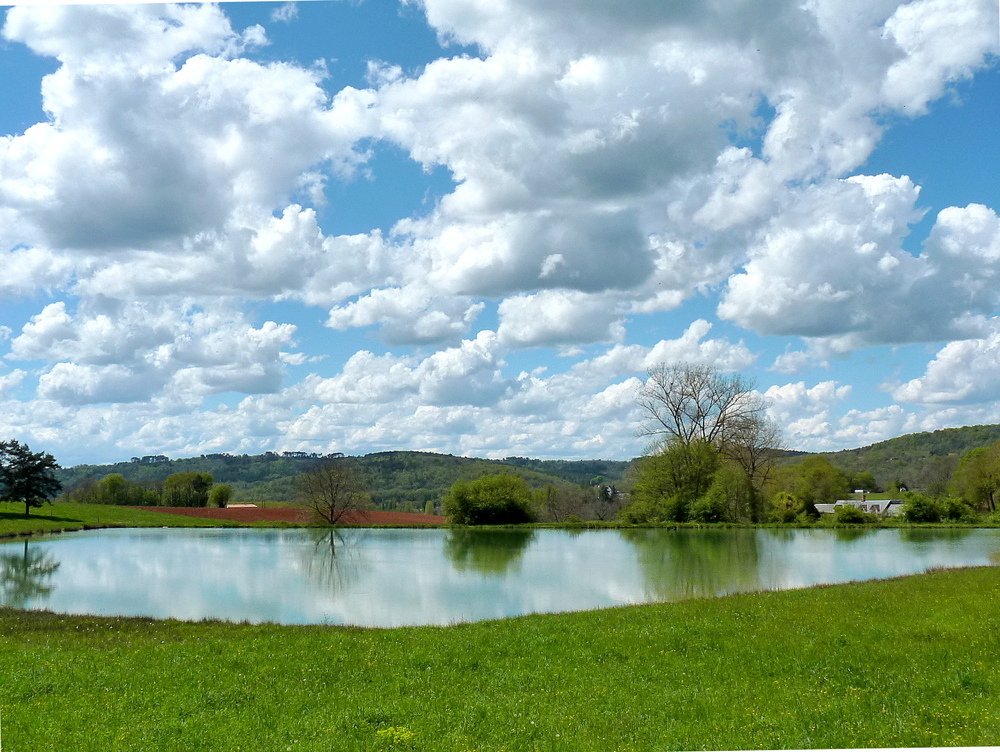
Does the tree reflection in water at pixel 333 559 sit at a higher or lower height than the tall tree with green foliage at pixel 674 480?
lower

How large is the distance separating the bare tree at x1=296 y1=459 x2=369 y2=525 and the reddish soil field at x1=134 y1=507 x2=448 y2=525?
1523 millimetres

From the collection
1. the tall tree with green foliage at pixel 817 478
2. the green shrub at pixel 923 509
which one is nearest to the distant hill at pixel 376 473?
the tall tree with green foliage at pixel 817 478

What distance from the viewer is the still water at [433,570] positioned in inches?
931

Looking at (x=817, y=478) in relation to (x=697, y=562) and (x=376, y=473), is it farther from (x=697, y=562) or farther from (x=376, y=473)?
(x=376, y=473)

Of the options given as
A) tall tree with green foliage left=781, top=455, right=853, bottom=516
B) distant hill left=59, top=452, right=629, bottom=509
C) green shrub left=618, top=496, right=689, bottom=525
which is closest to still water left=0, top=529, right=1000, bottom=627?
green shrub left=618, top=496, right=689, bottom=525

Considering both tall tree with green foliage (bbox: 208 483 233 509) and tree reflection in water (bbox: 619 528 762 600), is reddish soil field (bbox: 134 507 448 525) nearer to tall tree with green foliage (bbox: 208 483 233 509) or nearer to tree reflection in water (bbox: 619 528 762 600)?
tall tree with green foliage (bbox: 208 483 233 509)

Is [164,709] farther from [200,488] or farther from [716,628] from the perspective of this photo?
[200,488]

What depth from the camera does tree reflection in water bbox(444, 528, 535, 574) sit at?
35.2 metres

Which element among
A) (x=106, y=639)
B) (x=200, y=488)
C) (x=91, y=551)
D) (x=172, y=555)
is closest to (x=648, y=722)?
(x=106, y=639)

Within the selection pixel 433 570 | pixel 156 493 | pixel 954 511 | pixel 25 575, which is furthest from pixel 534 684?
pixel 156 493

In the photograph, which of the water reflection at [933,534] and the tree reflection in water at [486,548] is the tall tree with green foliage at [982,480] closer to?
the water reflection at [933,534]

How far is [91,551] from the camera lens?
46312 millimetres

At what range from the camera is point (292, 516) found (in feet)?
270

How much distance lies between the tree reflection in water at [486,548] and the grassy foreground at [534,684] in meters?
17.5
